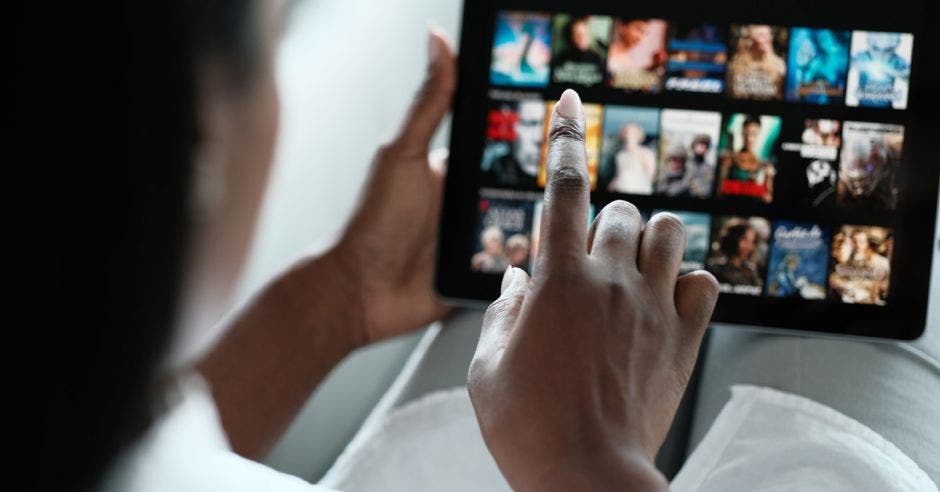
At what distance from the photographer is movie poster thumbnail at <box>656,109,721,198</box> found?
2.49 ft

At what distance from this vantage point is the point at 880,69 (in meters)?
0.74

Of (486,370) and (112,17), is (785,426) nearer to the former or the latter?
(486,370)

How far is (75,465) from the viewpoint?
34 cm

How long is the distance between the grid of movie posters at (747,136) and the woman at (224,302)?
0.46ft

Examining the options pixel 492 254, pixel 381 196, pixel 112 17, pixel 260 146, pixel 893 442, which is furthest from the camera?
pixel 381 196

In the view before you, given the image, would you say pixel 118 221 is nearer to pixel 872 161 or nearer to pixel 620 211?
pixel 620 211

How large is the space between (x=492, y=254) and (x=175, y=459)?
0.41 metres

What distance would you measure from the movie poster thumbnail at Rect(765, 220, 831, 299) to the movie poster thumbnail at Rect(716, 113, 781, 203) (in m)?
0.03

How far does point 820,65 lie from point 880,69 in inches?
1.7

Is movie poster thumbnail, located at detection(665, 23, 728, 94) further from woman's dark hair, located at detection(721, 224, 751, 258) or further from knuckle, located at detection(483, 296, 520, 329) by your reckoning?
knuckle, located at detection(483, 296, 520, 329)

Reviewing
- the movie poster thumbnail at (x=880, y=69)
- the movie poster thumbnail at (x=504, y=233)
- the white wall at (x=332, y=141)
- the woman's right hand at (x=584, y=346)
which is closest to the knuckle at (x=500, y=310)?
the woman's right hand at (x=584, y=346)

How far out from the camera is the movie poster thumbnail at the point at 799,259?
2.47 ft

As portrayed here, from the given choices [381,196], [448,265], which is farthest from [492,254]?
[381,196]

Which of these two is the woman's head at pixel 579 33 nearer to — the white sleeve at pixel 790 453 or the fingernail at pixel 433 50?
the fingernail at pixel 433 50
